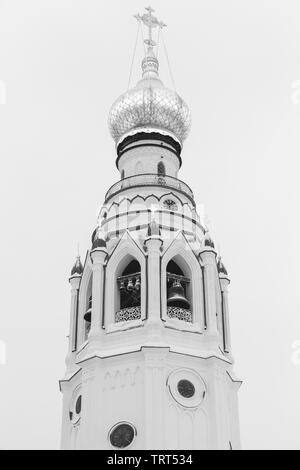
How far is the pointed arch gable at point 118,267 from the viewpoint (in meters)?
24.6

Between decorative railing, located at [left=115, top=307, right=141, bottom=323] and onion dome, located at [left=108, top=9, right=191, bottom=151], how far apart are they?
22.8ft

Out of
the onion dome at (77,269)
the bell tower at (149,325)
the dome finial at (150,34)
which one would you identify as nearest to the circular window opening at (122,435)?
the bell tower at (149,325)

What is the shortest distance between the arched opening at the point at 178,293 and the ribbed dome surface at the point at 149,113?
5.37 meters

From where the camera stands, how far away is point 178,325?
2423cm

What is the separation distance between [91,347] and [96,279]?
2.14 meters

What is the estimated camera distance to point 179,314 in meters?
24.6

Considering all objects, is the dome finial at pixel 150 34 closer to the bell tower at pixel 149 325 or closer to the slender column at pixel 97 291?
the bell tower at pixel 149 325

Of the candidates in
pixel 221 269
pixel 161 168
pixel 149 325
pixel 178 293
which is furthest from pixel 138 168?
pixel 149 325

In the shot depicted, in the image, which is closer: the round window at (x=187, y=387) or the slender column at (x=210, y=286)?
the round window at (x=187, y=387)

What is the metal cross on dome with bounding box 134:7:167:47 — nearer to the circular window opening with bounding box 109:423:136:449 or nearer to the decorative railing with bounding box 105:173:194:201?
the decorative railing with bounding box 105:173:194:201

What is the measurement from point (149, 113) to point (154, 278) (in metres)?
7.02

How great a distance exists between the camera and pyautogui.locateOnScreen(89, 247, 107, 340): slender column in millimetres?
24297
